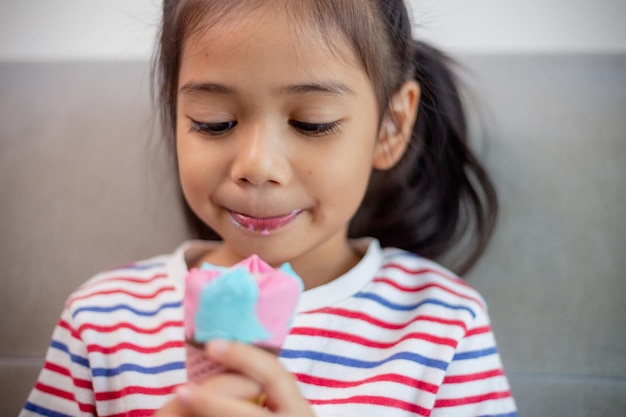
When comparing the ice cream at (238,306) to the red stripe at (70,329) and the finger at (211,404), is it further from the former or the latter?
the red stripe at (70,329)

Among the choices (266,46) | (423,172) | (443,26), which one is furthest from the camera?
(443,26)

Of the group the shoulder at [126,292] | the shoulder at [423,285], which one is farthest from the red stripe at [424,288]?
the shoulder at [126,292]

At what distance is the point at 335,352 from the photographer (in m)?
0.91

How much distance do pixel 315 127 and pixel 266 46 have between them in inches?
4.8

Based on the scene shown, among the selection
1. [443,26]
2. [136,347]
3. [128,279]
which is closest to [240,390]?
[136,347]

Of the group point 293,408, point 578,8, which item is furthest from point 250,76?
point 578,8

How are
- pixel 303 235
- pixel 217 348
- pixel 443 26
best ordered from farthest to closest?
pixel 443 26 < pixel 303 235 < pixel 217 348

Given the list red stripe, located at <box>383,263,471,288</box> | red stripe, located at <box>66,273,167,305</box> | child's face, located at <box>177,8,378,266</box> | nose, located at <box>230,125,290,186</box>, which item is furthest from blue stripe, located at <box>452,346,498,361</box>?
red stripe, located at <box>66,273,167,305</box>

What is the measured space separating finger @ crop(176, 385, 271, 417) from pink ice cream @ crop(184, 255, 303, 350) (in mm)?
47

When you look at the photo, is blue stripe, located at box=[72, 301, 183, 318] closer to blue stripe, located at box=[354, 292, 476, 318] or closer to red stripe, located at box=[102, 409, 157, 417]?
red stripe, located at box=[102, 409, 157, 417]

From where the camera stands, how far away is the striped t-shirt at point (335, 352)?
878mm

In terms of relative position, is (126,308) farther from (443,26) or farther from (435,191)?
(443,26)

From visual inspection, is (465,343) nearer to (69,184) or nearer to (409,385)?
(409,385)

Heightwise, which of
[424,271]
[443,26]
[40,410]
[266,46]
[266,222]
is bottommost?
[40,410]
